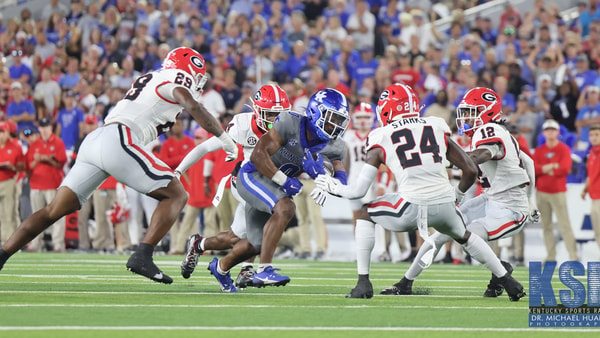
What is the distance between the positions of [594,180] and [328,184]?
7.38 m

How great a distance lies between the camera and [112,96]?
18.4m

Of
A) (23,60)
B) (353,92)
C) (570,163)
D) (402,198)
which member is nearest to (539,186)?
(570,163)

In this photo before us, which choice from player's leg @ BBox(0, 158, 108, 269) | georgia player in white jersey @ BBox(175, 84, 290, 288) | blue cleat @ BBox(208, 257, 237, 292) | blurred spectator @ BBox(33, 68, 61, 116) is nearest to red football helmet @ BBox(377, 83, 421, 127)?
georgia player in white jersey @ BBox(175, 84, 290, 288)

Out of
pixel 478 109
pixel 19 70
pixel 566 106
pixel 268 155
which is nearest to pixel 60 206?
pixel 268 155

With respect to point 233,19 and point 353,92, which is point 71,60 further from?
point 353,92

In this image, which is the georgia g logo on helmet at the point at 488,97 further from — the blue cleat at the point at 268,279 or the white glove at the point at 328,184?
the blue cleat at the point at 268,279

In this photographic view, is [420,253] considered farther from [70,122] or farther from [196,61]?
[70,122]

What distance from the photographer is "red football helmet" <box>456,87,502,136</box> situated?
31.8 ft

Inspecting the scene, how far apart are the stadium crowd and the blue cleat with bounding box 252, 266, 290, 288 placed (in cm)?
713

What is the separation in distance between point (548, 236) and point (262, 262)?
7.50 metres

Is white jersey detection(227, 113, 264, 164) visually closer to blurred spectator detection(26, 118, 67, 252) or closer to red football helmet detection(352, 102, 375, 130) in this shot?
red football helmet detection(352, 102, 375, 130)

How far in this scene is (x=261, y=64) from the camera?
19.6 meters

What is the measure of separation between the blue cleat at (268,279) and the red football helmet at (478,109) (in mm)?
2454

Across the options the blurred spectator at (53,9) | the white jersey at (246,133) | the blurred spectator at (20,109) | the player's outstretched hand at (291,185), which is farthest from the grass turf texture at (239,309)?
the blurred spectator at (53,9)
